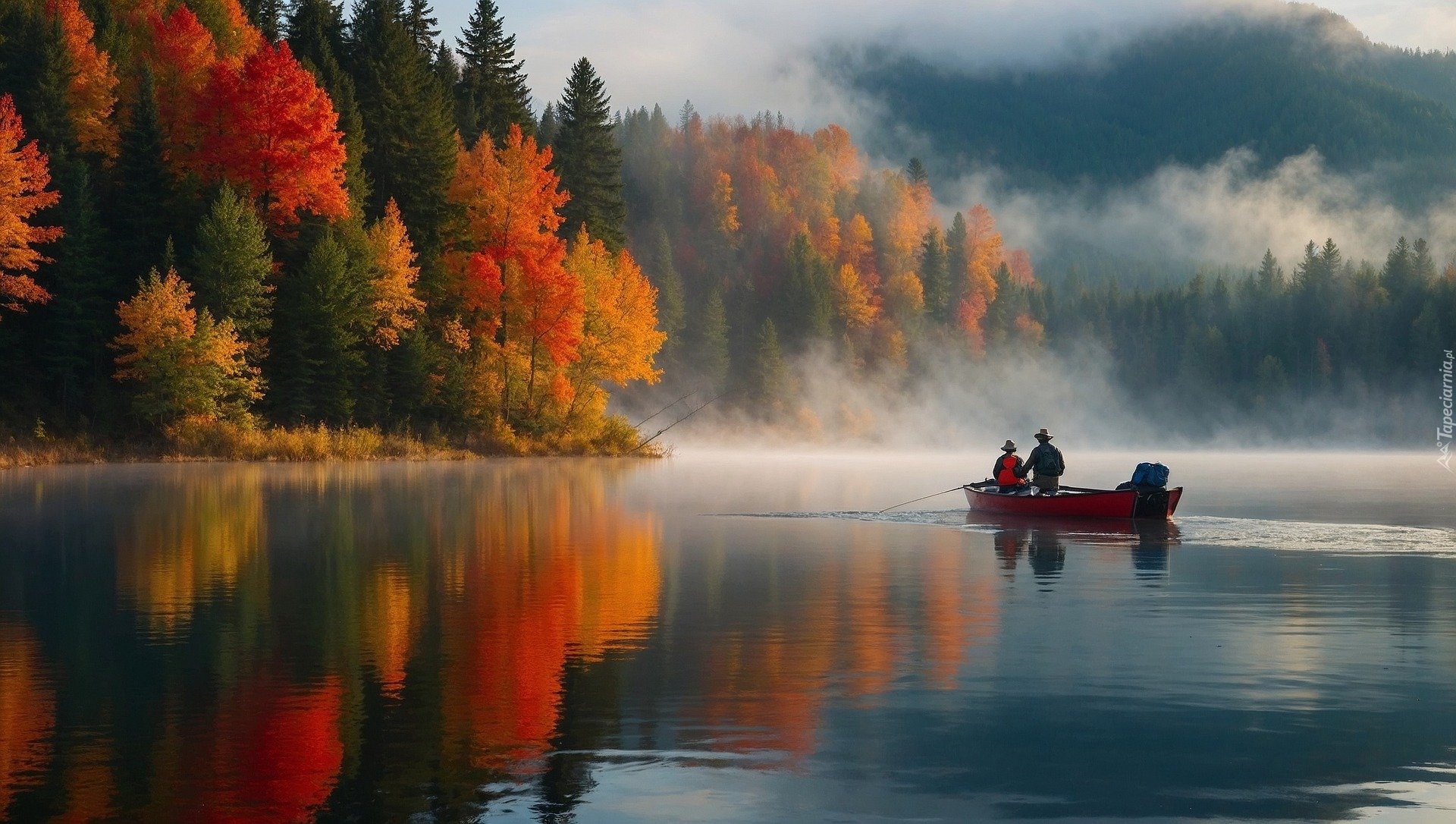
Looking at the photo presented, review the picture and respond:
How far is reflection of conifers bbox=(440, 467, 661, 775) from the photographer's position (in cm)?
1186

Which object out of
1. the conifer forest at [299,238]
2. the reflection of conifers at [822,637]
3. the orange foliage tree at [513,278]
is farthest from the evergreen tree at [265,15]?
the reflection of conifers at [822,637]

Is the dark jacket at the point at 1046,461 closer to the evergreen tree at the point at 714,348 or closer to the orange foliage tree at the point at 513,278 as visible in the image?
the orange foliage tree at the point at 513,278

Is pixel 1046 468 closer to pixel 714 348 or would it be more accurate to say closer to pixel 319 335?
pixel 319 335

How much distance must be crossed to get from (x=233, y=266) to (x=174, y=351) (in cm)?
438

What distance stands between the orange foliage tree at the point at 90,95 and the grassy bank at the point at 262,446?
45.2 ft

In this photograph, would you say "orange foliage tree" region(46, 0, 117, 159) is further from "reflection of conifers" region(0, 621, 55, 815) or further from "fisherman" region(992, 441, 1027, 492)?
"reflection of conifers" region(0, 621, 55, 815)

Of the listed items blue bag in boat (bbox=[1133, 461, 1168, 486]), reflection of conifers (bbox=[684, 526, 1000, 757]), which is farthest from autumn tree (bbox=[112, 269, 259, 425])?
reflection of conifers (bbox=[684, 526, 1000, 757])

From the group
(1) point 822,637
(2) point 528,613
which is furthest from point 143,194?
(1) point 822,637

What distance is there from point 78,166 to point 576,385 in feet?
81.6

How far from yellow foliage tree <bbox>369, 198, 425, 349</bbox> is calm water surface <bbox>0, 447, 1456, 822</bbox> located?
36928mm

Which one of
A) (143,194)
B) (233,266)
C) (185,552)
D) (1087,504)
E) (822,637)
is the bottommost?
(822,637)

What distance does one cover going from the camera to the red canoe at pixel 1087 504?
34469mm

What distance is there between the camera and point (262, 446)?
62.6 m

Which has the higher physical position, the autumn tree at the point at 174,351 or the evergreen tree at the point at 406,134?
the evergreen tree at the point at 406,134
